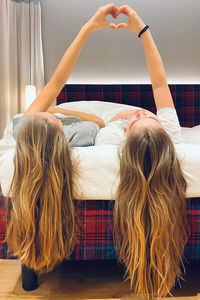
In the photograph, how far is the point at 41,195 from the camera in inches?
37.7

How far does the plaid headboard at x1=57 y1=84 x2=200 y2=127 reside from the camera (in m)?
3.08

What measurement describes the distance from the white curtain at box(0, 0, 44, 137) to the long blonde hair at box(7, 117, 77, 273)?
2.09 metres

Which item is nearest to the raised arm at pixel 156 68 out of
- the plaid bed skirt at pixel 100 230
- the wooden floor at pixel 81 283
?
the plaid bed skirt at pixel 100 230

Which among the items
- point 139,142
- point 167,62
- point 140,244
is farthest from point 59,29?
point 140,244

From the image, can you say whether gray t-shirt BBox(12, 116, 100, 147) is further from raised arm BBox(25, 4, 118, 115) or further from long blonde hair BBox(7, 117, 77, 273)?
long blonde hair BBox(7, 117, 77, 273)

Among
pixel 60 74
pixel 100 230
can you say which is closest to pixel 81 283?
pixel 100 230

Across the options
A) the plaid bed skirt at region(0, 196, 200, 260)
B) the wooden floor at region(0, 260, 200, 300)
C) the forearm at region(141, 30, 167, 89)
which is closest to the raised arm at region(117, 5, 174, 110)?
the forearm at region(141, 30, 167, 89)

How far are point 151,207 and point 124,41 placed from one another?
259 centimetres

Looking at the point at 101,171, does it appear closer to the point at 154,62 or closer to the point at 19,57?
the point at 154,62

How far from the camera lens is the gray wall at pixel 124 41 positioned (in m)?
3.08

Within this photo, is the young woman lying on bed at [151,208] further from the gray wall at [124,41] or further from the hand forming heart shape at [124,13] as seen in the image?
the gray wall at [124,41]

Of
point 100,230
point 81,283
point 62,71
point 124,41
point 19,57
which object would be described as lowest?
point 81,283

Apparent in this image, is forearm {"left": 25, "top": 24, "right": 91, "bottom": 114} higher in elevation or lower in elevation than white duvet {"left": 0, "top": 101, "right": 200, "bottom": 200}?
higher

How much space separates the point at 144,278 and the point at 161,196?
0.93ft
